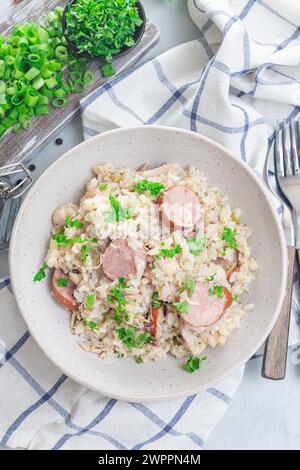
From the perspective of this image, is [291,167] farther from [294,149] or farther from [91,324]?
[91,324]

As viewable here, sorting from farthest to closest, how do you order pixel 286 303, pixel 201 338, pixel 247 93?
pixel 247 93 → pixel 286 303 → pixel 201 338

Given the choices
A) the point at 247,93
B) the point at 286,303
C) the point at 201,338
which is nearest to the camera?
the point at 201,338

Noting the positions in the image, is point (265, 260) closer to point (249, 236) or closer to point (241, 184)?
point (249, 236)

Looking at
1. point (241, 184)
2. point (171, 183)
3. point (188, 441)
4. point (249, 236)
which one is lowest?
point (188, 441)

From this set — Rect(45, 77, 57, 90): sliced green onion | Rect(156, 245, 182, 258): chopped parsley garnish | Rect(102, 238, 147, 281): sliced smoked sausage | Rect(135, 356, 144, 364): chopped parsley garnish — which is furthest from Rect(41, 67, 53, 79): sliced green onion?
Rect(135, 356, 144, 364): chopped parsley garnish

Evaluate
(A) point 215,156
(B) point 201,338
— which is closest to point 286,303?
(B) point 201,338

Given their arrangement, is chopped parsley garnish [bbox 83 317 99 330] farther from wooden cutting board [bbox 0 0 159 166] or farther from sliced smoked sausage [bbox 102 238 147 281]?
wooden cutting board [bbox 0 0 159 166]
